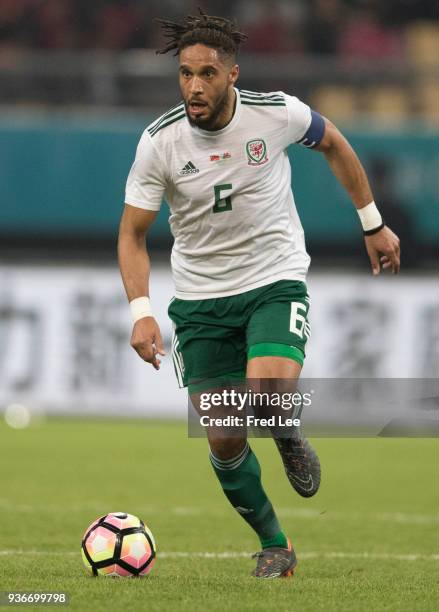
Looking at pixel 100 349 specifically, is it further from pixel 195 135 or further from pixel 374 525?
pixel 195 135

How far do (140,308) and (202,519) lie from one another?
2980 mm

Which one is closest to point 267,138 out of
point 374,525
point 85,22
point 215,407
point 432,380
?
point 215,407

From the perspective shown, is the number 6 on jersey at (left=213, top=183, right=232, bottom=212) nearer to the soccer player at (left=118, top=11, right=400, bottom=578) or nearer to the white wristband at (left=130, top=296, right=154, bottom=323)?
the soccer player at (left=118, top=11, right=400, bottom=578)

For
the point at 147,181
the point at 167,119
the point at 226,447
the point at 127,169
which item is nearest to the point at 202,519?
the point at 226,447

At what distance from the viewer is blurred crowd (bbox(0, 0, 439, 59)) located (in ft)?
54.6

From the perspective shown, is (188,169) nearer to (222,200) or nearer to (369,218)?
(222,200)

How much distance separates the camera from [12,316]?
46.6 ft

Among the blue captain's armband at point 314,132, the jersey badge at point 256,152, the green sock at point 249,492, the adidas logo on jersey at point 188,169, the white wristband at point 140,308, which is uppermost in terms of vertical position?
the blue captain's armband at point 314,132

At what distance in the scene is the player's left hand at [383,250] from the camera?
19.8ft

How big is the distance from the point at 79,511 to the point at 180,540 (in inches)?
49.7

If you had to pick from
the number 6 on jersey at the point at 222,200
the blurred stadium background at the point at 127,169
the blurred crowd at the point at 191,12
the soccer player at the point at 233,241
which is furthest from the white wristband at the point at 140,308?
the blurred crowd at the point at 191,12

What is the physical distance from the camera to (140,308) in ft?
18.8

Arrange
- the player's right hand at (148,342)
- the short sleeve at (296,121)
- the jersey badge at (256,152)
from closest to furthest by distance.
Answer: the player's right hand at (148,342) → the jersey badge at (256,152) → the short sleeve at (296,121)

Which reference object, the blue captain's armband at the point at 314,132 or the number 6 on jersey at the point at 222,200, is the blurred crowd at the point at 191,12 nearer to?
the blue captain's armband at the point at 314,132
